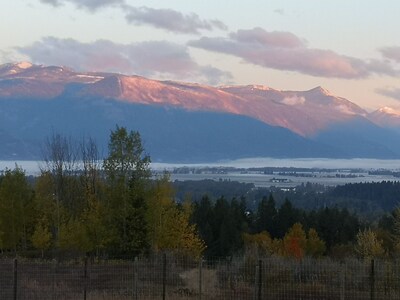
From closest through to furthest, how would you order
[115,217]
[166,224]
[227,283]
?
[227,283] < [115,217] < [166,224]

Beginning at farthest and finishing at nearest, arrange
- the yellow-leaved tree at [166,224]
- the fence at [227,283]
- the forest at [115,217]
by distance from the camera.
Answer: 1. the yellow-leaved tree at [166,224]
2. the forest at [115,217]
3. the fence at [227,283]

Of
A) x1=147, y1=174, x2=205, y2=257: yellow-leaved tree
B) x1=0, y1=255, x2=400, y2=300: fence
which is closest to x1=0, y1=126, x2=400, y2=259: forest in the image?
x1=147, y1=174, x2=205, y2=257: yellow-leaved tree

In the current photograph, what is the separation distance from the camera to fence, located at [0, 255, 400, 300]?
22.3m

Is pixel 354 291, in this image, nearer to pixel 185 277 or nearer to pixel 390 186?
pixel 185 277

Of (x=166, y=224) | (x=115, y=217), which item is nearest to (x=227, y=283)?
(x=115, y=217)

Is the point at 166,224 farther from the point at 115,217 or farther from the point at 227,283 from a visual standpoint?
the point at 227,283

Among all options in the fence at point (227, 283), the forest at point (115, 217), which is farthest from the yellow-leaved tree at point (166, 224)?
the fence at point (227, 283)

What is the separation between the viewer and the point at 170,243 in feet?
149

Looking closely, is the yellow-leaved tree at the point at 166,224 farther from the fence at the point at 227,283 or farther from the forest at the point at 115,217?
the fence at the point at 227,283

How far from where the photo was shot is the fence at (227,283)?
73.2ft

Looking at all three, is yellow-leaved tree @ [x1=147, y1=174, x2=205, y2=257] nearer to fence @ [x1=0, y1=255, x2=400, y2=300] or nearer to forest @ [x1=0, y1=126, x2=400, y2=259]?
forest @ [x1=0, y1=126, x2=400, y2=259]

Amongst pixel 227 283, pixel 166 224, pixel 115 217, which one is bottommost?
pixel 227 283

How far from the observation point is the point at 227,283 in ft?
78.5

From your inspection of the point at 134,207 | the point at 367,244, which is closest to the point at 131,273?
the point at 134,207
